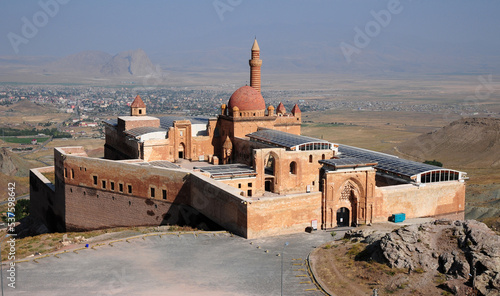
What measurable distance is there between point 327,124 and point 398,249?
5366 inches

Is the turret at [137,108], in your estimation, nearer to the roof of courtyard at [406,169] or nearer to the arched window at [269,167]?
the arched window at [269,167]

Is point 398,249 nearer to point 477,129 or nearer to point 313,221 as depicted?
point 313,221

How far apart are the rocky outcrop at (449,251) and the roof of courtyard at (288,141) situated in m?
17.9

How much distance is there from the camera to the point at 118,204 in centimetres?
4181

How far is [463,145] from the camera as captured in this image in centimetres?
9631

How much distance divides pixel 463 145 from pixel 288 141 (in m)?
60.2

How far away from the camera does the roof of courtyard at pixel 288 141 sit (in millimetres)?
45125

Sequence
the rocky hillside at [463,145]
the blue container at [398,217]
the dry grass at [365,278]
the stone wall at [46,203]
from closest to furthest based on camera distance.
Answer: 1. the dry grass at [365,278]
2. the blue container at [398,217]
3. the stone wall at [46,203]
4. the rocky hillside at [463,145]

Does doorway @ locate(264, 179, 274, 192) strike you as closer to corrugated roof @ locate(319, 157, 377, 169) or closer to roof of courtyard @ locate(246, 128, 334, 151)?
roof of courtyard @ locate(246, 128, 334, 151)

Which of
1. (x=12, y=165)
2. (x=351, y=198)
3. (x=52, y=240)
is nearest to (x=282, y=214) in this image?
(x=351, y=198)

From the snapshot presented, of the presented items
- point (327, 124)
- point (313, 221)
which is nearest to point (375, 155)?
point (313, 221)

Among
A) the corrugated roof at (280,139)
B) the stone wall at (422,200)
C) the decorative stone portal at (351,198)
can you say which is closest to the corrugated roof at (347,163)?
the decorative stone portal at (351,198)

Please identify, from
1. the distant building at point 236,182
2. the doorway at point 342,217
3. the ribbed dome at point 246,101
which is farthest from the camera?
the ribbed dome at point 246,101

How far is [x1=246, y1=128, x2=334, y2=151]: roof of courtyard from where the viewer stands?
45125mm
